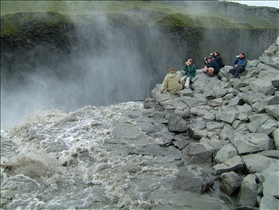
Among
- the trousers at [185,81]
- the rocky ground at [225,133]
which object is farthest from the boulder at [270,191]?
the trousers at [185,81]

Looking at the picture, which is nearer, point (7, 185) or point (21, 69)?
point (7, 185)

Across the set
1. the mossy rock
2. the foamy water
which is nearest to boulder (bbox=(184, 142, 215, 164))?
the foamy water

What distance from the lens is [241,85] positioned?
492 inches

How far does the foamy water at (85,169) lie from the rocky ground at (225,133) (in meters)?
0.51

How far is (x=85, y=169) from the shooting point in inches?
327

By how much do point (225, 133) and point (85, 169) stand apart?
189 inches

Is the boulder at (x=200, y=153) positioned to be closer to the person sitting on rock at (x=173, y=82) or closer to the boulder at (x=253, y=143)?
the boulder at (x=253, y=143)

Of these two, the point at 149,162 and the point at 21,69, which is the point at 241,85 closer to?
the point at 149,162

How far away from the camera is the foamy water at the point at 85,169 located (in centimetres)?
680

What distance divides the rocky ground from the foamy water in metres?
0.51

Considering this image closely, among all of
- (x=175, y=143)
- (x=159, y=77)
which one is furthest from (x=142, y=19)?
(x=175, y=143)

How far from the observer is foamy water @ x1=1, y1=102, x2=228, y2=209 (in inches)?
268

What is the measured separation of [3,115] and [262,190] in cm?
1560

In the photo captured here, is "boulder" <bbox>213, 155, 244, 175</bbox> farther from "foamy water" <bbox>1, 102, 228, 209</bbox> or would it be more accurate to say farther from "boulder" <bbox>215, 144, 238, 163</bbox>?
"foamy water" <bbox>1, 102, 228, 209</bbox>
